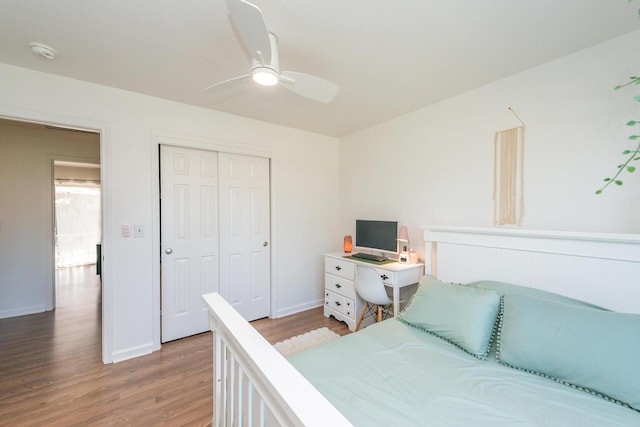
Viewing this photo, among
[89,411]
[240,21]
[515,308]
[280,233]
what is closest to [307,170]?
[280,233]

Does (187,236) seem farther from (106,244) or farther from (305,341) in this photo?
(305,341)

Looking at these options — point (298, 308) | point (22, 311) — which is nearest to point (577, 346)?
point (298, 308)

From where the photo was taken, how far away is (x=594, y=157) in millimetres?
1699

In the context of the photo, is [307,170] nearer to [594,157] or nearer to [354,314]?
[354,314]

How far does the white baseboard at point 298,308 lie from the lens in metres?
3.32

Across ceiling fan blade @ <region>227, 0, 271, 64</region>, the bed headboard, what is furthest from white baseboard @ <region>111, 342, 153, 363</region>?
the bed headboard

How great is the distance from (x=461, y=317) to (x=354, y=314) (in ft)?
4.73

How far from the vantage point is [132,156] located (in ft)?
7.88

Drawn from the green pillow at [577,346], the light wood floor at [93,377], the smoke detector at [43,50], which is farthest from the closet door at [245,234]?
the green pillow at [577,346]

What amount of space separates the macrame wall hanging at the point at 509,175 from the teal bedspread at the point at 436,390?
1.20 m

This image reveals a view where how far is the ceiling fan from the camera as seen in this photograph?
109 cm

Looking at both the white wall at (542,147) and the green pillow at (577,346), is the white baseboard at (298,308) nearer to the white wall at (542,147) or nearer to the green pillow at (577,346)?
the white wall at (542,147)

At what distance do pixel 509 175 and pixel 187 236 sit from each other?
300 cm

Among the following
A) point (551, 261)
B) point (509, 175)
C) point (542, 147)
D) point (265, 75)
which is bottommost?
point (551, 261)
